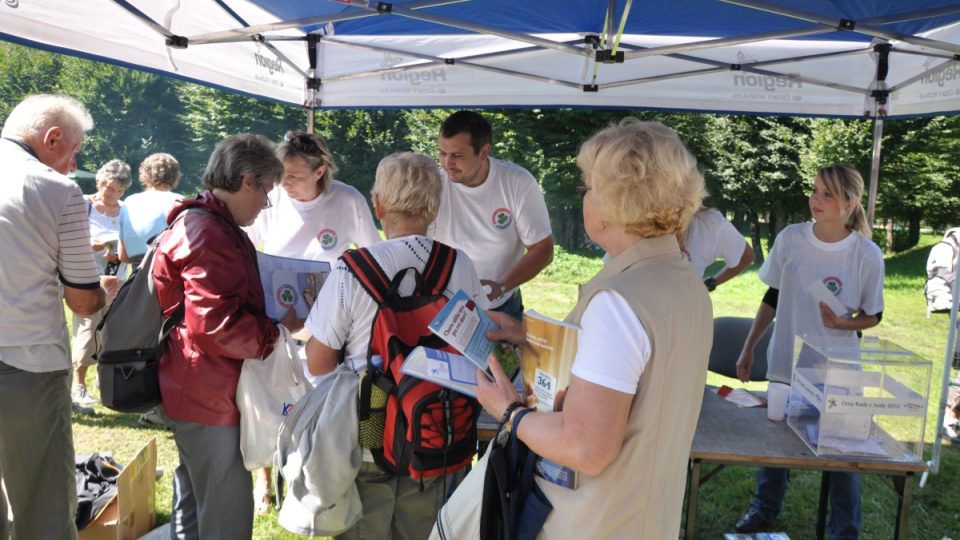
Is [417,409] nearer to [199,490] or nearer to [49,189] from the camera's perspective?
[199,490]

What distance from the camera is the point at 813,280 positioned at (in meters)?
3.03

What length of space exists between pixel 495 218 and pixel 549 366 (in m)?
2.02

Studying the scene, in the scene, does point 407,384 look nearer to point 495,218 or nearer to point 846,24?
point 495,218

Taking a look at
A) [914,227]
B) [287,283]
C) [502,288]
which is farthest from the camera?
[914,227]

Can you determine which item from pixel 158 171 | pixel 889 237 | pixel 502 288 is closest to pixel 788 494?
pixel 502 288

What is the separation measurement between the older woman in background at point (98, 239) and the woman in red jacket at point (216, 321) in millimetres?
2954

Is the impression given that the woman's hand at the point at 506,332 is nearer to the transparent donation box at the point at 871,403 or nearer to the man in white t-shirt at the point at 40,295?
the transparent donation box at the point at 871,403

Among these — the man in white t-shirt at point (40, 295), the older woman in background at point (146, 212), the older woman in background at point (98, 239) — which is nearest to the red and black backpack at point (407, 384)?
the man in white t-shirt at point (40, 295)

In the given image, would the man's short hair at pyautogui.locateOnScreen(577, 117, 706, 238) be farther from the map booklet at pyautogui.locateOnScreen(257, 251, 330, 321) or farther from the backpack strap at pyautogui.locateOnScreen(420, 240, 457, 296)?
the map booklet at pyautogui.locateOnScreen(257, 251, 330, 321)

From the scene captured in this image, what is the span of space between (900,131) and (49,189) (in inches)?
783

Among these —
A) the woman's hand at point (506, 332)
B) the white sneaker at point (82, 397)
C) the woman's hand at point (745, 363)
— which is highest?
the woman's hand at point (506, 332)

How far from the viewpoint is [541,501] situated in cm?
139

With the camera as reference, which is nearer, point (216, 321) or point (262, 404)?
point (216, 321)

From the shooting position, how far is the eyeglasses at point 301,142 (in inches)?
116
